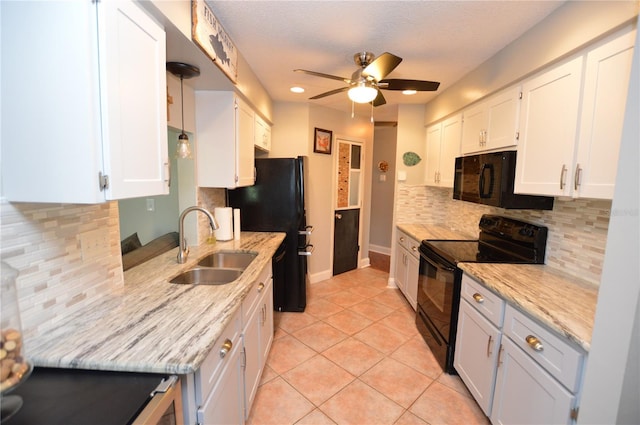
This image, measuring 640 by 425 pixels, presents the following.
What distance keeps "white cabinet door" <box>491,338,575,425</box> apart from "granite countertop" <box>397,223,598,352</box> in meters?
0.25

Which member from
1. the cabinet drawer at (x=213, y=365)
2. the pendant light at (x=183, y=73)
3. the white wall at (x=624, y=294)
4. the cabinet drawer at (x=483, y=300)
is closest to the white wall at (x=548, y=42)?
the white wall at (x=624, y=294)

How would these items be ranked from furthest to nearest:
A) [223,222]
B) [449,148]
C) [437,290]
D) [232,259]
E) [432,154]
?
[432,154], [449,148], [223,222], [437,290], [232,259]

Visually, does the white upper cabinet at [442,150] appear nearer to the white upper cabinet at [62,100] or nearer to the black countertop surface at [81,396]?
the white upper cabinet at [62,100]

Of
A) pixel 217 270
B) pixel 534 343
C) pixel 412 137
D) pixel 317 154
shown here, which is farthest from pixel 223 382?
pixel 412 137

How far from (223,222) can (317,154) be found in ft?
5.84

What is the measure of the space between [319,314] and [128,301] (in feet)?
6.90

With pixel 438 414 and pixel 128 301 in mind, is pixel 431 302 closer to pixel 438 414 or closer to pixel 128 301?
pixel 438 414

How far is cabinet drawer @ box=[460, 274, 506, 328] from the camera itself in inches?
62.2

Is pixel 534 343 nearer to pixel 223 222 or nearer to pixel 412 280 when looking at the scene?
pixel 412 280

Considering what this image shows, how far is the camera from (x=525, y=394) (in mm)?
1374

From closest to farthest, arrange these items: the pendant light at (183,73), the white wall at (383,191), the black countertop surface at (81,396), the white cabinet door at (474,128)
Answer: the black countertop surface at (81,396) < the pendant light at (183,73) < the white cabinet door at (474,128) < the white wall at (383,191)

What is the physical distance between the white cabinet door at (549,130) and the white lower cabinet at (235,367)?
1.84m

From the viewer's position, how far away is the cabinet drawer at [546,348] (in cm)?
112

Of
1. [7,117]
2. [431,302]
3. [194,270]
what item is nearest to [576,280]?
[431,302]
